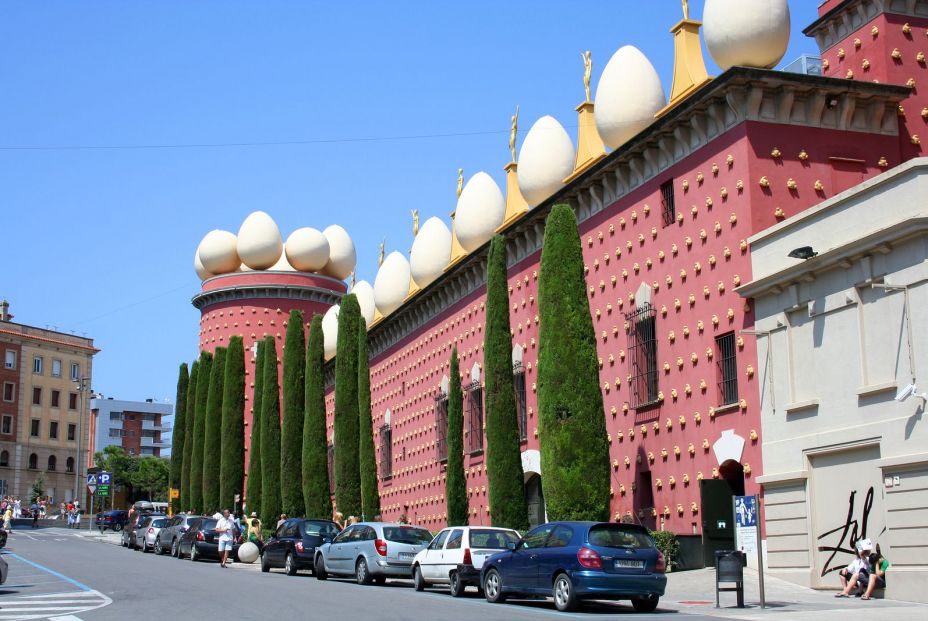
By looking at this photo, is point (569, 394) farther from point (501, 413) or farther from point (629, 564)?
point (629, 564)

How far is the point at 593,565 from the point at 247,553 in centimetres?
1870

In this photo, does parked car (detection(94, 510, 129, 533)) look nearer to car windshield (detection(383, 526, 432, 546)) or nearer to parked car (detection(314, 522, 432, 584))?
parked car (detection(314, 522, 432, 584))

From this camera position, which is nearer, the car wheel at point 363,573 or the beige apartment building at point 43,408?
the car wheel at point 363,573

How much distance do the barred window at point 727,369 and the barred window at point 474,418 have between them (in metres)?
12.3

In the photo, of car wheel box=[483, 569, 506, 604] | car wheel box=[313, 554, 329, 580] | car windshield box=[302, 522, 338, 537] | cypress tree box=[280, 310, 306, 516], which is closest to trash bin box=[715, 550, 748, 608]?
car wheel box=[483, 569, 506, 604]

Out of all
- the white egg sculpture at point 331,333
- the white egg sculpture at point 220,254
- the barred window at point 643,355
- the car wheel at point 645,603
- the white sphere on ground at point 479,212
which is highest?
the white egg sculpture at point 220,254

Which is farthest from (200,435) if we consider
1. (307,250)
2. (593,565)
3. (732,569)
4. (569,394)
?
(732,569)

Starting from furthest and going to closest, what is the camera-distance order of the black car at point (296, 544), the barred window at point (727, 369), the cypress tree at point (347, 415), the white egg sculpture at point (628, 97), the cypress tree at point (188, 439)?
the cypress tree at point (188, 439), the cypress tree at point (347, 415), the black car at point (296, 544), the white egg sculpture at point (628, 97), the barred window at point (727, 369)

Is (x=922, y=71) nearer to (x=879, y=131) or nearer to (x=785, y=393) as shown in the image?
(x=879, y=131)

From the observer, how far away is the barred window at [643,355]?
25781mm

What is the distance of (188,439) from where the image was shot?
202 ft

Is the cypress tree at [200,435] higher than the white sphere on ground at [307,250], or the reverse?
the white sphere on ground at [307,250]

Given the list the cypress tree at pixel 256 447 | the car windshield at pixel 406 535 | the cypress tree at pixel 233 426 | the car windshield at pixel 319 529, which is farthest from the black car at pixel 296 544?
the cypress tree at pixel 233 426

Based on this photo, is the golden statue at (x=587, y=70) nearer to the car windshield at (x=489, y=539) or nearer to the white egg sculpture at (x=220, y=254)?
the car windshield at (x=489, y=539)
